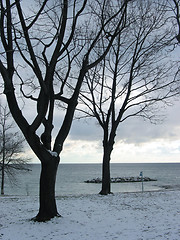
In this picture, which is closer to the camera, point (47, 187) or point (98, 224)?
point (98, 224)

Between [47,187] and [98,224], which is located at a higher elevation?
[47,187]

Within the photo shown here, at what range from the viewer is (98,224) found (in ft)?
23.8

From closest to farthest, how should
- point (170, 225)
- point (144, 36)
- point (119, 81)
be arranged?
point (170, 225) < point (144, 36) < point (119, 81)

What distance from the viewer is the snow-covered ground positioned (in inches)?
239

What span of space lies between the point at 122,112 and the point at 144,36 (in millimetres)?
4756

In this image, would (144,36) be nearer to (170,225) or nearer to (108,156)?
(108,156)

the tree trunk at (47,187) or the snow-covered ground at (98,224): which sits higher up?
the tree trunk at (47,187)

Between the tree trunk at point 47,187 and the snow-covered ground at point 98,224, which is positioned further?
the tree trunk at point 47,187

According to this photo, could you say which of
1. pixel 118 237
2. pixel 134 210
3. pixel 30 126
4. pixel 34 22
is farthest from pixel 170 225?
pixel 34 22

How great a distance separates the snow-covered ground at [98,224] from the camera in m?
6.07

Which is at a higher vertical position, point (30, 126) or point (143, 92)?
point (143, 92)

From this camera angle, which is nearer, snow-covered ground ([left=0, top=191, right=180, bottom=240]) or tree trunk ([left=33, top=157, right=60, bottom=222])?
snow-covered ground ([left=0, top=191, right=180, bottom=240])

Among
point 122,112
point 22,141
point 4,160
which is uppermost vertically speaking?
point 122,112

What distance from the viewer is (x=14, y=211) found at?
9.49 m
